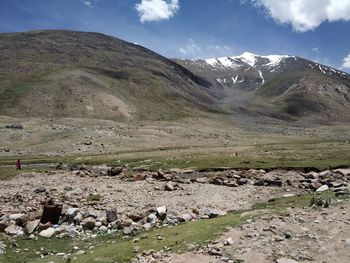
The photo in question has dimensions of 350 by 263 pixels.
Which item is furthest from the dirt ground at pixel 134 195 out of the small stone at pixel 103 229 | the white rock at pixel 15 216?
the small stone at pixel 103 229

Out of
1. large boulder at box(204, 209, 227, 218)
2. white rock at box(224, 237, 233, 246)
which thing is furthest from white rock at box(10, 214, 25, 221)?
white rock at box(224, 237, 233, 246)

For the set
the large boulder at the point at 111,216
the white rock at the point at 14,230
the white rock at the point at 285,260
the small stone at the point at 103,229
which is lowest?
the white rock at the point at 14,230

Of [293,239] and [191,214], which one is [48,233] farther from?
[293,239]

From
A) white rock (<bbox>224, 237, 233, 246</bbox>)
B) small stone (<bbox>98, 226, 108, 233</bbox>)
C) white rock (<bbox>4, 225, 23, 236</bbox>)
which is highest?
white rock (<bbox>224, 237, 233, 246</bbox>)

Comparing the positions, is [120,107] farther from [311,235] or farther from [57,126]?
[311,235]

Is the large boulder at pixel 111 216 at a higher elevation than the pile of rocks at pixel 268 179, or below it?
below

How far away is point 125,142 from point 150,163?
43345 millimetres

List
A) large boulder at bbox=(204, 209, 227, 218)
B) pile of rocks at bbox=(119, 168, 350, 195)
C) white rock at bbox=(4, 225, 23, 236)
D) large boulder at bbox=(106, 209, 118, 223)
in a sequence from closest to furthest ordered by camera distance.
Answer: white rock at bbox=(4, 225, 23, 236), large boulder at bbox=(106, 209, 118, 223), large boulder at bbox=(204, 209, 227, 218), pile of rocks at bbox=(119, 168, 350, 195)

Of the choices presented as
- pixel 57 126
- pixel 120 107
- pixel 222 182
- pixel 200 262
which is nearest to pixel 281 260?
pixel 200 262

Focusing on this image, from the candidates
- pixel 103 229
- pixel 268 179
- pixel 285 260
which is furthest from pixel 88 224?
pixel 268 179

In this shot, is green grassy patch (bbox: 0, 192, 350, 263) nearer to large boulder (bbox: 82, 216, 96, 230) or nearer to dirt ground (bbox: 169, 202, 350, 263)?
dirt ground (bbox: 169, 202, 350, 263)

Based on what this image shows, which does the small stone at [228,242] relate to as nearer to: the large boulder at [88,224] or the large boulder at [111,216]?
the large boulder at [111,216]

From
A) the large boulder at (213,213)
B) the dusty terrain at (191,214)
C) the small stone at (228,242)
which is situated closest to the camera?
the dusty terrain at (191,214)

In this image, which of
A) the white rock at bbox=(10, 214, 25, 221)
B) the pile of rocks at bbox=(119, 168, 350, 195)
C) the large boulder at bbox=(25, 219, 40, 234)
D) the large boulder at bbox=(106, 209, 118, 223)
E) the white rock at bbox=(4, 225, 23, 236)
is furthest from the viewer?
the pile of rocks at bbox=(119, 168, 350, 195)
